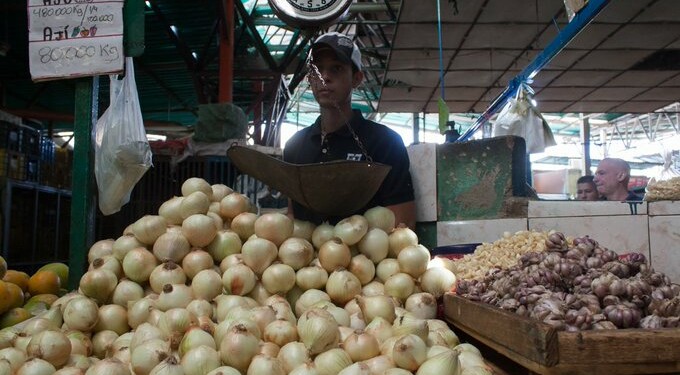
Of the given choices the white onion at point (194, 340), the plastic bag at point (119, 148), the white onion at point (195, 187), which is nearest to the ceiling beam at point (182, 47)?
the plastic bag at point (119, 148)

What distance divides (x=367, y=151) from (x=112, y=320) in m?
1.64

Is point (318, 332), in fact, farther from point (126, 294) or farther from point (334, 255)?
point (126, 294)

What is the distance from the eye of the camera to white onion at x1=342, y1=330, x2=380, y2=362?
1.65 meters

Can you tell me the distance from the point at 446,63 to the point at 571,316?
597cm

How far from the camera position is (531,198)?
3250 mm

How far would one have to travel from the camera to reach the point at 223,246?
2188 millimetres

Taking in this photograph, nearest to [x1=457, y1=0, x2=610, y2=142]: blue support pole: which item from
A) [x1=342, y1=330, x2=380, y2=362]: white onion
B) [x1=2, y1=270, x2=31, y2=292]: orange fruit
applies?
[x1=342, y1=330, x2=380, y2=362]: white onion

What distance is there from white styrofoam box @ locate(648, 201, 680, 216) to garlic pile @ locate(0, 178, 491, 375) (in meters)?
1.76

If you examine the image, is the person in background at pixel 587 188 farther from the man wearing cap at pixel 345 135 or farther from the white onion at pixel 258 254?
the white onion at pixel 258 254

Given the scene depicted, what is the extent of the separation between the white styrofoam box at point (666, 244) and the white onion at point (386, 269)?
194 centimetres

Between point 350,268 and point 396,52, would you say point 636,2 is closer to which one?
point 396,52

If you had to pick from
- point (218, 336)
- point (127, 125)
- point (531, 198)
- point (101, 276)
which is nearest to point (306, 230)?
point (218, 336)

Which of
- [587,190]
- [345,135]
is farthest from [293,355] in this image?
[587,190]

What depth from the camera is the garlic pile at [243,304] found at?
1.59 meters
